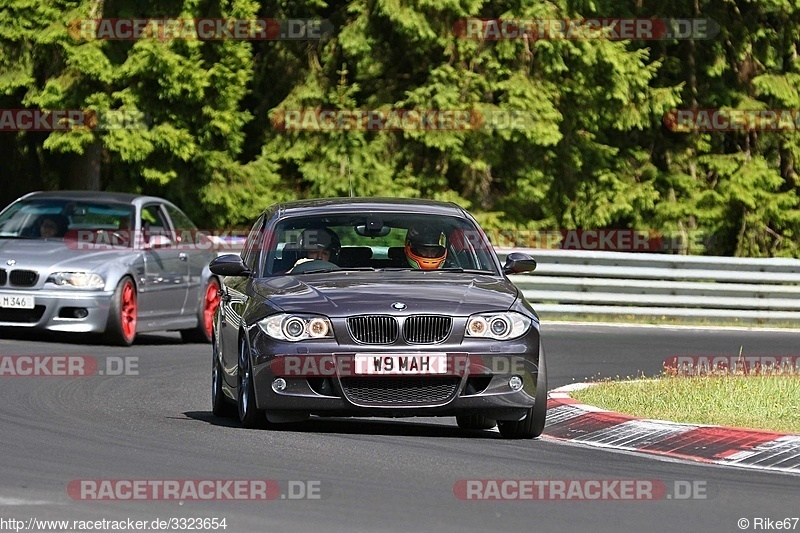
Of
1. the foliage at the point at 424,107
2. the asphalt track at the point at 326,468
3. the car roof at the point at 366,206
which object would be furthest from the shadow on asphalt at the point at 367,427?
the foliage at the point at 424,107

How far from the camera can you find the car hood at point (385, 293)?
10.3m

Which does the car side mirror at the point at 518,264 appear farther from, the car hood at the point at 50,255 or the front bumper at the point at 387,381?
the car hood at the point at 50,255

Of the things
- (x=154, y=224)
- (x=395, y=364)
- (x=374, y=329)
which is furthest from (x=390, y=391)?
(x=154, y=224)

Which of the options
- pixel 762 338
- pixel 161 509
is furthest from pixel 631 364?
pixel 161 509

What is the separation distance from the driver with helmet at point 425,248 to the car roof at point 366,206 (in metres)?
0.16

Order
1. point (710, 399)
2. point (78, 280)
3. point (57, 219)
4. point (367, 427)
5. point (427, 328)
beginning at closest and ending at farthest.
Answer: point (427, 328) → point (367, 427) → point (710, 399) → point (78, 280) → point (57, 219)

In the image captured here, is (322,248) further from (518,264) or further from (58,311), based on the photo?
(58,311)

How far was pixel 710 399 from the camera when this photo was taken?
41.3ft

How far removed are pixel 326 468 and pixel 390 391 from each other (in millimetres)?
1366

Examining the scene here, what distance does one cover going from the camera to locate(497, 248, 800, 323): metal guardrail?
23750 mm

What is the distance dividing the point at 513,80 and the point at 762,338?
9.89 meters

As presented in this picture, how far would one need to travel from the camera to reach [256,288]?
439 inches

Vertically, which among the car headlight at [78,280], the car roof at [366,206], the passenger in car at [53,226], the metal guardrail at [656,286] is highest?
the car roof at [366,206]

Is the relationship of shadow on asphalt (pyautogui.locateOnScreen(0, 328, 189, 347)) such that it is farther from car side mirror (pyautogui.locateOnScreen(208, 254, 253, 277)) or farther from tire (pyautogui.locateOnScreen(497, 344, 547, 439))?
tire (pyautogui.locateOnScreen(497, 344, 547, 439))
